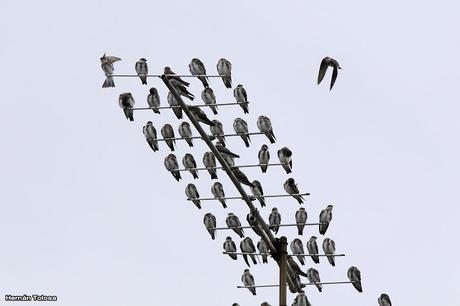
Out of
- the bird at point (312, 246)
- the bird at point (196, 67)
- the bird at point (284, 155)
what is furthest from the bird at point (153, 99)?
the bird at point (312, 246)

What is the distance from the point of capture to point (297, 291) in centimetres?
1770

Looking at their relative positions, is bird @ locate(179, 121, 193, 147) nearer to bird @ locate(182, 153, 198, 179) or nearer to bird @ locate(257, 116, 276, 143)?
bird @ locate(182, 153, 198, 179)

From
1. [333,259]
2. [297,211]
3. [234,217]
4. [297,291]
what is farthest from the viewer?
[297,211]

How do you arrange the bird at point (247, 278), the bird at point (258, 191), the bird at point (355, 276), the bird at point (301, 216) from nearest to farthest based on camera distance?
the bird at point (258, 191)
the bird at point (247, 278)
the bird at point (355, 276)
the bird at point (301, 216)

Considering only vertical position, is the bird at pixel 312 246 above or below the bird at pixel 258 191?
below

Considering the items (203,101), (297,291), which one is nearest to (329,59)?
(203,101)

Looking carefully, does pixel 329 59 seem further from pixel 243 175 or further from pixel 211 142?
pixel 211 142

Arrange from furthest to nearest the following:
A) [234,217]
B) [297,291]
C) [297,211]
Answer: [297,211], [234,217], [297,291]

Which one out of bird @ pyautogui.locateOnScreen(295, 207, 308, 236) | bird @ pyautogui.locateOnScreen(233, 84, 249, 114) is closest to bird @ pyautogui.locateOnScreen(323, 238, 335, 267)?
bird @ pyautogui.locateOnScreen(295, 207, 308, 236)

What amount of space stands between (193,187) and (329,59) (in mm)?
3947

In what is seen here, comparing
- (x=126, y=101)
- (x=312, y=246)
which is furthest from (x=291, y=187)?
(x=126, y=101)

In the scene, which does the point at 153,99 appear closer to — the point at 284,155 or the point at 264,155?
the point at 284,155

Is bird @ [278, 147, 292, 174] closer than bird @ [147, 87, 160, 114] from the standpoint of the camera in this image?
No

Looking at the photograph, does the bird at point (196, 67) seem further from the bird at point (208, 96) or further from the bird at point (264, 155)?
the bird at point (264, 155)
